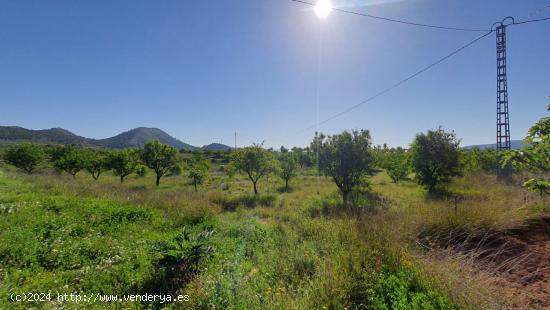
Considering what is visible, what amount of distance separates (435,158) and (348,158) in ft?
20.9

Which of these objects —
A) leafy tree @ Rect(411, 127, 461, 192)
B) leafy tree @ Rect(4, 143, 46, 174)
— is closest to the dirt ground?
leafy tree @ Rect(411, 127, 461, 192)

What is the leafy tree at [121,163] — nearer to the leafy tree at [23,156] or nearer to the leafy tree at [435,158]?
the leafy tree at [23,156]

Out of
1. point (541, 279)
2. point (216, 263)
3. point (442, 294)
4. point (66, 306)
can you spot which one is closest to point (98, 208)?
point (66, 306)

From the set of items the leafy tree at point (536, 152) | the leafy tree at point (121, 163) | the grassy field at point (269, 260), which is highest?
the leafy tree at point (536, 152)

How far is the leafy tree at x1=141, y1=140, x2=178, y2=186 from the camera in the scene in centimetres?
2295

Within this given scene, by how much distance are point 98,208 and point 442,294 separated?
373 inches

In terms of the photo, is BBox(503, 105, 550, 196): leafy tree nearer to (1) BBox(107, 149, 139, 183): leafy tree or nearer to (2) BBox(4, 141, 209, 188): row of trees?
(2) BBox(4, 141, 209, 188): row of trees

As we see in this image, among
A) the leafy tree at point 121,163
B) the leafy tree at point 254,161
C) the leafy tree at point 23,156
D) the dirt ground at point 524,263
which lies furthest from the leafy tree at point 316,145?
the leafy tree at point 23,156

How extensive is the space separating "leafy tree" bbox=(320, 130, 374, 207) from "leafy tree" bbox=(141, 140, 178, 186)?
18378 millimetres

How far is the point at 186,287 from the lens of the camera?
3541 mm

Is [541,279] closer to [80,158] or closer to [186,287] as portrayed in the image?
[186,287]

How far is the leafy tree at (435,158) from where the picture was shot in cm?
1353

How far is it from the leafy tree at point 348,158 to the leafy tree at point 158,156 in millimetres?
18378

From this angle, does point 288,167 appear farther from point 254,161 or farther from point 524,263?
point 524,263
